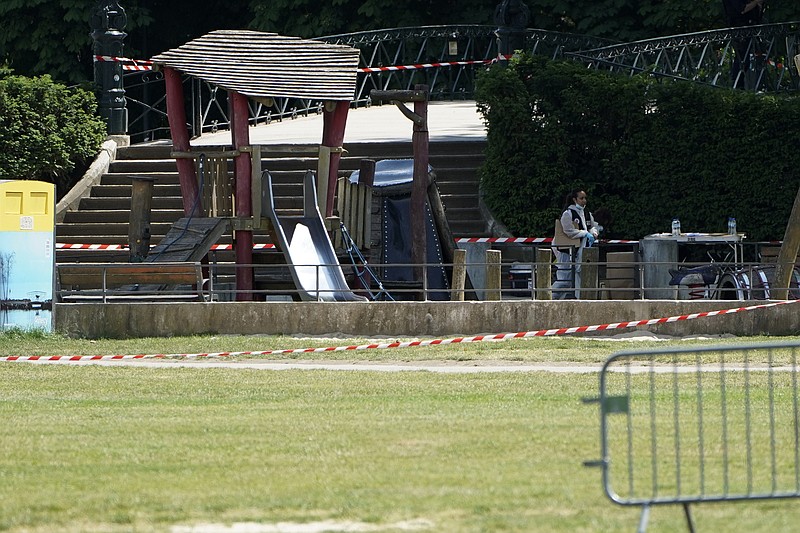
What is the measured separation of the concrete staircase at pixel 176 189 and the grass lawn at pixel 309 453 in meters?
9.73

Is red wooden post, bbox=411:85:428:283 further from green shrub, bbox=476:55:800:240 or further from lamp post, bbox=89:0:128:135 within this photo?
lamp post, bbox=89:0:128:135

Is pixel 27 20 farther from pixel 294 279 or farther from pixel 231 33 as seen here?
pixel 294 279

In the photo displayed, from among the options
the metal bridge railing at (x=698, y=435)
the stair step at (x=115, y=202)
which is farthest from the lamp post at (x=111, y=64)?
the metal bridge railing at (x=698, y=435)

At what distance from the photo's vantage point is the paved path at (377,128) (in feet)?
98.1

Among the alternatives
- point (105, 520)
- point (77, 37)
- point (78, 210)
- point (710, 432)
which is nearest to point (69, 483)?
point (105, 520)

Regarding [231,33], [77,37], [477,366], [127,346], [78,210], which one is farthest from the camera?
[77,37]

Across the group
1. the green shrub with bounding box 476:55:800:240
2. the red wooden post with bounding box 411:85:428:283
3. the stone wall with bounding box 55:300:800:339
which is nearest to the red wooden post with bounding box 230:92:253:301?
the stone wall with bounding box 55:300:800:339

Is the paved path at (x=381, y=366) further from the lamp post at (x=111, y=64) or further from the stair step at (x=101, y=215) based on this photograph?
the lamp post at (x=111, y=64)

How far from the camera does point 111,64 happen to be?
29.6 metres

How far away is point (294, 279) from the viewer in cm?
2058

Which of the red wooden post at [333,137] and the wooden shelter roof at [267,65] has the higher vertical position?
the wooden shelter roof at [267,65]

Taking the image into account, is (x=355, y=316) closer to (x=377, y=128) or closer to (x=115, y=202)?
(x=115, y=202)

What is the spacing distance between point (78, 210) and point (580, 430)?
56.7 feet

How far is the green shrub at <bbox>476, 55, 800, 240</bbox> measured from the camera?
24.8 metres
